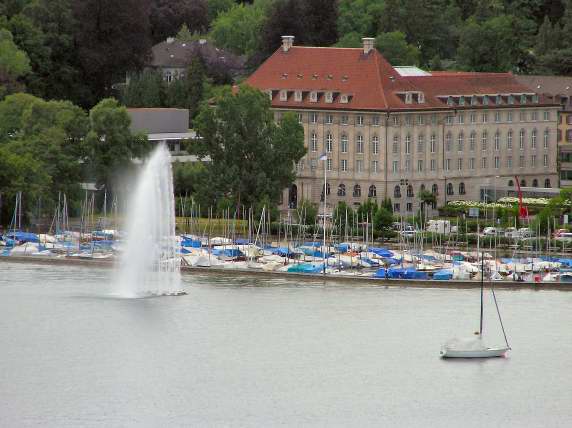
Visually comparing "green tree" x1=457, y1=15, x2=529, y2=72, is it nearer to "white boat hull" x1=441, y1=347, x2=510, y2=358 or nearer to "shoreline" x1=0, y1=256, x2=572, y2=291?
"shoreline" x1=0, y1=256, x2=572, y2=291

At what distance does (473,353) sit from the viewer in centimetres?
10469

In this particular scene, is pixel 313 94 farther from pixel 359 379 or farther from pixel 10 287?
pixel 359 379

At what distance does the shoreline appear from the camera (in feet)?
407

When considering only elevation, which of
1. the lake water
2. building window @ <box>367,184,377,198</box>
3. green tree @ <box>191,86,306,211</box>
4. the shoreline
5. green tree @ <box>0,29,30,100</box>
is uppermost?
green tree @ <box>0,29,30,100</box>

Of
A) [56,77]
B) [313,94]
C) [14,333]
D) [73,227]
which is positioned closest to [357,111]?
[313,94]

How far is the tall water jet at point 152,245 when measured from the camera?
121m

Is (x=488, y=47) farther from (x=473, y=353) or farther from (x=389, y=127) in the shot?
(x=473, y=353)

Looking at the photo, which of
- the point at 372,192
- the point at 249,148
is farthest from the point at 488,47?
the point at 249,148

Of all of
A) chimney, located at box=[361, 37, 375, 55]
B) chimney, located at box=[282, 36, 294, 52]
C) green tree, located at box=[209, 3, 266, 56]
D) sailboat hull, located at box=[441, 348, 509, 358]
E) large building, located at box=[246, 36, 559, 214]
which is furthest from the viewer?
green tree, located at box=[209, 3, 266, 56]

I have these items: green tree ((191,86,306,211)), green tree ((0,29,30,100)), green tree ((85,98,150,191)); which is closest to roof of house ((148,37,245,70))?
green tree ((0,29,30,100))

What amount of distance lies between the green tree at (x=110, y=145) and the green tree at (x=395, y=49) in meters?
27.0

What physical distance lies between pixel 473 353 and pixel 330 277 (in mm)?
22640

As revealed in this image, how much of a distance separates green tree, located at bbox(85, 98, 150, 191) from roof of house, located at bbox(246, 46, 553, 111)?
922 centimetres

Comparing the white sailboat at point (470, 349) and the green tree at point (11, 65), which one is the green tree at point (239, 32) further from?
the white sailboat at point (470, 349)
